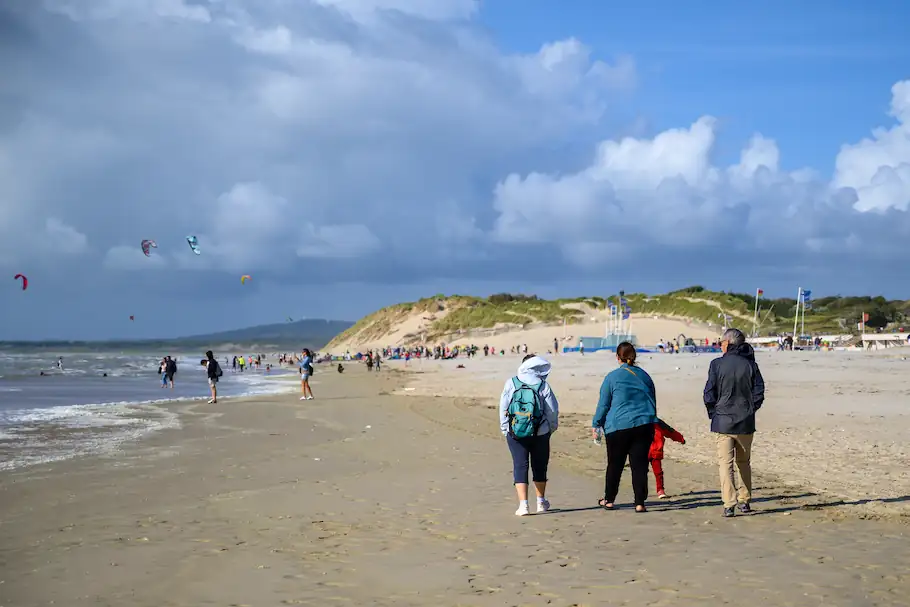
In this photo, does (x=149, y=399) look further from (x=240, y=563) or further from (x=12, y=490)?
(x=240, y=563)

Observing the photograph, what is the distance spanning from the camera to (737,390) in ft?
27.5

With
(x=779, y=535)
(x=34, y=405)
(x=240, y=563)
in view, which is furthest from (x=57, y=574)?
(x=34, y=405)

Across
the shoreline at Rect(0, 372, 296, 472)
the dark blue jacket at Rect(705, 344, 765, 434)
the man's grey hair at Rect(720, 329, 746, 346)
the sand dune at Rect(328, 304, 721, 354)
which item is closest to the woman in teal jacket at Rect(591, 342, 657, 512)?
the dark blue jacket at Rect(705, 344, 765, 434)

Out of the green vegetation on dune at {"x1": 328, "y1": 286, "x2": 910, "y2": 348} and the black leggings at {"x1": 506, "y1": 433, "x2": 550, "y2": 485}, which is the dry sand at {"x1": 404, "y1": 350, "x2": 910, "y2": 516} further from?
the green vegetation on dune at {"x1": 328, "y1": 286, "x2": 910, "y2": 348}

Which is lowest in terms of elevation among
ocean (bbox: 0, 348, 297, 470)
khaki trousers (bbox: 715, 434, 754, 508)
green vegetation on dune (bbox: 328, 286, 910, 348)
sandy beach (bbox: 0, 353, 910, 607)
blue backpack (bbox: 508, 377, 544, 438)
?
ocean (bbox: 0, 348, 297, 470)

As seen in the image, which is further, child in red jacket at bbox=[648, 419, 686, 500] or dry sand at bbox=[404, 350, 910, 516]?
dry sand at bbox=[404, 350, 910, 516]

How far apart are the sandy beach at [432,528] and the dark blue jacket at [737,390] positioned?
37.4 inches

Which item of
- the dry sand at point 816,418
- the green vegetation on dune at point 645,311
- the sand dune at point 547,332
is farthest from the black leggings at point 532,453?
the green vegetation on dune at point 645,311

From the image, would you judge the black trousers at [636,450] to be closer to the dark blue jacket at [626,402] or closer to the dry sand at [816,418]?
the dark blue jacket at [626,402]

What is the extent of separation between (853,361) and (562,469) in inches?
1243

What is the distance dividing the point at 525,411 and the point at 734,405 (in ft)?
6.91

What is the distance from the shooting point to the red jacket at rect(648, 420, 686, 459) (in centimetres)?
923

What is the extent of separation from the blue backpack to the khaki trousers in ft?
6.15

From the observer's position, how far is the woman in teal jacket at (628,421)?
8688mm
